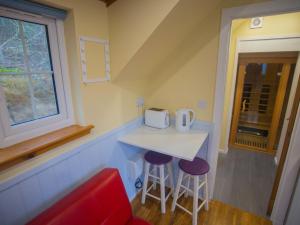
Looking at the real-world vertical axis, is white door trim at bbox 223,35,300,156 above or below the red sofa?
above

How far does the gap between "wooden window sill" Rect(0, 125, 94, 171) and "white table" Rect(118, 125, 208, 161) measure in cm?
55

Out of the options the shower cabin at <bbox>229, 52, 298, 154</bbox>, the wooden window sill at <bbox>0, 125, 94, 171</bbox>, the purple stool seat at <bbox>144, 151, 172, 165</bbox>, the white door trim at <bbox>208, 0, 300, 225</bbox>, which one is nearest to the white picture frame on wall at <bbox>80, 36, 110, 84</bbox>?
the wooden window sill at <bbox>0, 125, 94, 171</bbox>

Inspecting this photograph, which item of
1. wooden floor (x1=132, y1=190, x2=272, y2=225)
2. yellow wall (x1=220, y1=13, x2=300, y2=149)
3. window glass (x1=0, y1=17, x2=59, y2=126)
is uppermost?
yellow wall (x1=220, y1=13, x2=300, y2=149)

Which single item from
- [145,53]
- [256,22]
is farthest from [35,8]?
[256,22]

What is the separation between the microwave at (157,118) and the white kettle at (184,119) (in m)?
0.16

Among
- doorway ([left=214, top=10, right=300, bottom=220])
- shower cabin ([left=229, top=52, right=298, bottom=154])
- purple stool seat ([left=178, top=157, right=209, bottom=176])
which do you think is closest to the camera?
purple stool seat ([left=178, top=157, right=209, bottom=176])

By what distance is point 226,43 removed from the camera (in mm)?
1698

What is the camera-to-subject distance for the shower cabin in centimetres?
292

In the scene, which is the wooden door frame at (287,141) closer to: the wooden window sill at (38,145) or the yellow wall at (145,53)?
the yellow wall at (145,53)

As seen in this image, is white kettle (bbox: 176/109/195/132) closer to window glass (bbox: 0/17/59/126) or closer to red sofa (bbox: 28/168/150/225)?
red sofa (bbox: 28/168/150/225)

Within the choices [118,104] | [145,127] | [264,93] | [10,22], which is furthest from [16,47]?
[264,93]

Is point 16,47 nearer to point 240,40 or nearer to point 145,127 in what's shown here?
point 145,127

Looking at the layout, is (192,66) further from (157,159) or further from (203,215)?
(203,215)

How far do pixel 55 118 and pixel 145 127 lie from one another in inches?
42.6
